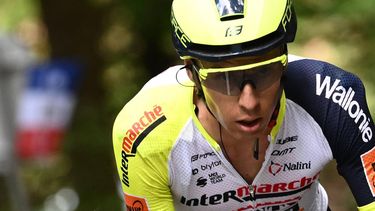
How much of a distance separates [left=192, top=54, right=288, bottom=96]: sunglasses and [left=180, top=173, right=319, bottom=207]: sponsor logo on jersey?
2.14 ft

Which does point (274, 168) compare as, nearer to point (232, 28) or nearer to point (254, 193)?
point (254, 193)

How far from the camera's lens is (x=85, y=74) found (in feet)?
42.4

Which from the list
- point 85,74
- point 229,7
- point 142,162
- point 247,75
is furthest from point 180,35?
point 85,74

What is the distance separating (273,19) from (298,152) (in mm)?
717

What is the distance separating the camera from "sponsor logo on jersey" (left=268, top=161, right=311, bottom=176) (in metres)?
4.57

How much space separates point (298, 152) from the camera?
4562 mm

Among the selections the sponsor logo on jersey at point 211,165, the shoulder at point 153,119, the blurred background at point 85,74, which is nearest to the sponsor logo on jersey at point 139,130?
the shoulder at point 153,119

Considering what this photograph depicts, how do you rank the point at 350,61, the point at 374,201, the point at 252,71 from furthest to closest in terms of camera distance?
the point at 350,61
the point at 374,201
the point at 252,71

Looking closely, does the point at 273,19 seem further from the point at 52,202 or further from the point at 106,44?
the point at 106,44

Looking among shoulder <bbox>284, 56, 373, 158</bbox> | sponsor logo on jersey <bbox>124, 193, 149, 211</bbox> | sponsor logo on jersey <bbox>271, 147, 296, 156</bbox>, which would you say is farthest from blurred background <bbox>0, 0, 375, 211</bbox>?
shoulder <bbox>284, 56, 373, 158</bbox>

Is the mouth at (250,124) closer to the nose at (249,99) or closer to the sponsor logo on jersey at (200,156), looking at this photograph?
the nose at (249,99)

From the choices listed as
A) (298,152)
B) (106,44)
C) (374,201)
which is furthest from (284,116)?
(106,44)

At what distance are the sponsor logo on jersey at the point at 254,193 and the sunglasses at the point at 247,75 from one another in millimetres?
654

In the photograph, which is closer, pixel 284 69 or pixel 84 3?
pixel 284 69
